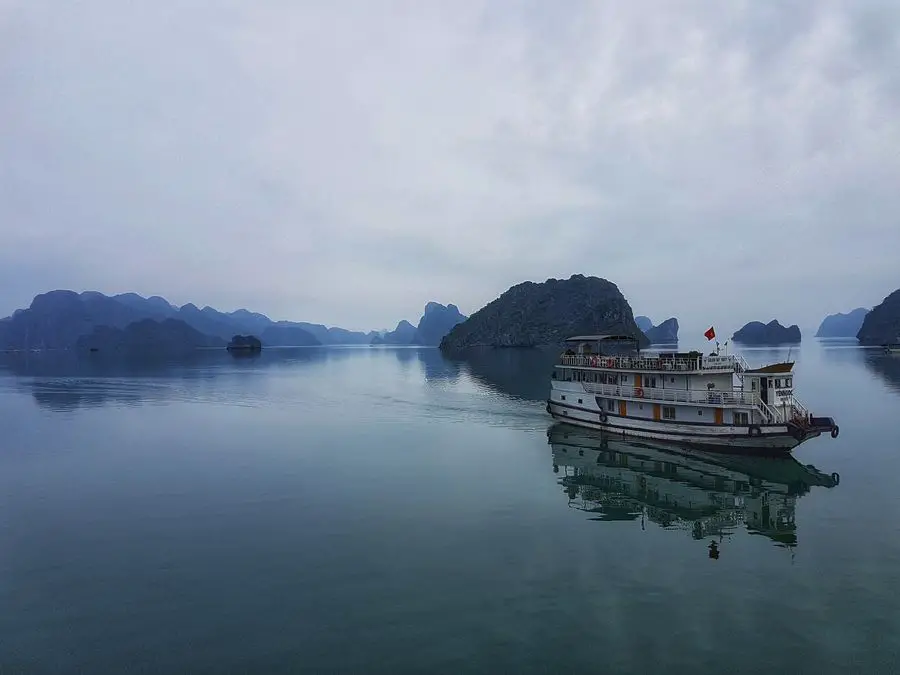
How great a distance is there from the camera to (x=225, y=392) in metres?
102

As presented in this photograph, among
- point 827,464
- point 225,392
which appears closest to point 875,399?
point 827,464

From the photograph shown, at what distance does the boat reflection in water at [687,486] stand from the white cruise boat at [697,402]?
1.78 meters

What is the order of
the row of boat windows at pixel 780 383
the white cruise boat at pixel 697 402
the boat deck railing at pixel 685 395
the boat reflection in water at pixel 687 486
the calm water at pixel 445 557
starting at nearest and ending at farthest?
the calm water at pixel 445 557
the boat reflection in water at pixel 687 486
the white cruise boat at pixel 697 402
the row of boat windows at pixel 780 383
the boat deck railing at pixel 685 395

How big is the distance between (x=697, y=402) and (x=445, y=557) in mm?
31757

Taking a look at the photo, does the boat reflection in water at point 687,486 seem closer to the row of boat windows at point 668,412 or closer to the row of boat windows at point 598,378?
the row of boat windows at point 668,412

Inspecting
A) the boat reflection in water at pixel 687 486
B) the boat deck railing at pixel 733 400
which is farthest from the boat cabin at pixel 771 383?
the boat reflection in water at pixel 687 486

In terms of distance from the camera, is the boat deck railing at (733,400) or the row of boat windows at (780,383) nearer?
the boat deck railing at (733,400)

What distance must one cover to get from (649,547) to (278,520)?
841 inches

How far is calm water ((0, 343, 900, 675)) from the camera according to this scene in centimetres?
1812

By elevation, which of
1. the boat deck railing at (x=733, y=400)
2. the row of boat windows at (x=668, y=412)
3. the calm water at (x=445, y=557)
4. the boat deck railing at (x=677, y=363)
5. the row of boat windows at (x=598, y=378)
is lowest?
the calm water at (x=445, y=557)

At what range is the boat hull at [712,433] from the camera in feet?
141

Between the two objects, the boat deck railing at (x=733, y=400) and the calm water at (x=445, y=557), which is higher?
the boat deck railing at (x=733, y=400)

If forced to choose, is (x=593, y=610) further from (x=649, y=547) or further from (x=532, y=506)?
(x=532, y=506)

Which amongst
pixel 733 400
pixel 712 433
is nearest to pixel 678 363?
pixel 733 400
